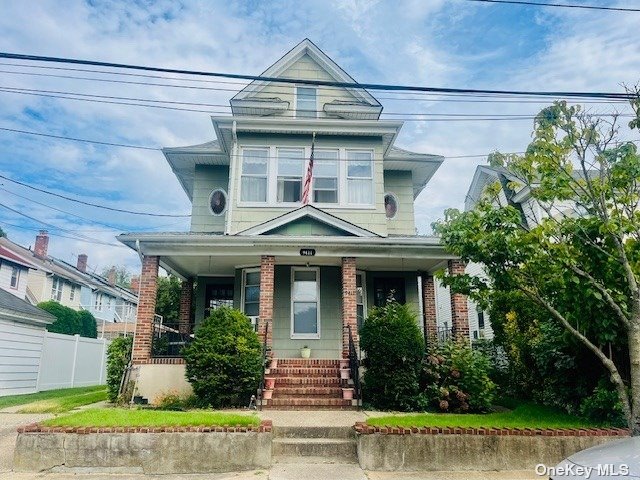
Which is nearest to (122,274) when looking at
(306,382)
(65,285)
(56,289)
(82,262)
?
(82,262)

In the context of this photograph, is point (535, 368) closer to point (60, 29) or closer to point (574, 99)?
point (574, 99)

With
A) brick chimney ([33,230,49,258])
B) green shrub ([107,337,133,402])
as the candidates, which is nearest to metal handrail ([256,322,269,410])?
green shrub ([107,337,133,402])

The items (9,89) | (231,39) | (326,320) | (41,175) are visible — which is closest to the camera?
(9,89)

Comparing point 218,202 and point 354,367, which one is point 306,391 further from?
point 218,202

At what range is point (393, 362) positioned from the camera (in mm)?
9242

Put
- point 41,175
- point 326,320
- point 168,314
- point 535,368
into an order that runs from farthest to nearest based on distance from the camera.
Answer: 1. point 41,175
2. point 168,314
3. point 326,320
4. point 535,368

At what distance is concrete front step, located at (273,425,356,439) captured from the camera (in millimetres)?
7027

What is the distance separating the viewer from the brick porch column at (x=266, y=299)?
35.4ft

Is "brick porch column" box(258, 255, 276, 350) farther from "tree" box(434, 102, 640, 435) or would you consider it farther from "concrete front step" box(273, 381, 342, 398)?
"tree" box(434, 102, 640, 435)

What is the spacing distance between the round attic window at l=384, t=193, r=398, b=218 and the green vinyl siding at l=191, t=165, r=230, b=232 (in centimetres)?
545

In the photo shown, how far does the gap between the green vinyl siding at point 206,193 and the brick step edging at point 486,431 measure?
9489 millimetres

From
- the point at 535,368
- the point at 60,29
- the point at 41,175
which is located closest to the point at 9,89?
the point at 60,29

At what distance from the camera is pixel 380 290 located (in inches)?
560

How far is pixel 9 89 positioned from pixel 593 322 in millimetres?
10841
